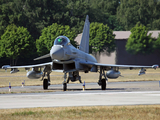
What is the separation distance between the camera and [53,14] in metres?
92.9

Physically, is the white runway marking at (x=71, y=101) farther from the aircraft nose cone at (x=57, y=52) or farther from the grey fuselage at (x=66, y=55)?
the grey fuselage at (x=66, y=55)

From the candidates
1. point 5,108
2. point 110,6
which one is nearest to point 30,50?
point 110,6

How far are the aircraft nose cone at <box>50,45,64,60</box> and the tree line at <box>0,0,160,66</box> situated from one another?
5223cm

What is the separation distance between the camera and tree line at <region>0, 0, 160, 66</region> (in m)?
77.7

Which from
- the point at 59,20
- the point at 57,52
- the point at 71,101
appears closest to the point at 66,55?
the point at 57,52

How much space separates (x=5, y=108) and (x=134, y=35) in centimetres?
7512

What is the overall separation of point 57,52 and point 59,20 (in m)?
72.2

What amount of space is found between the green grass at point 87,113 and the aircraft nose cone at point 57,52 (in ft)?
31.1

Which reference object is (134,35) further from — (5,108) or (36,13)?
(5,108)

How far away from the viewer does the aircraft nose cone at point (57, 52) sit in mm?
22508

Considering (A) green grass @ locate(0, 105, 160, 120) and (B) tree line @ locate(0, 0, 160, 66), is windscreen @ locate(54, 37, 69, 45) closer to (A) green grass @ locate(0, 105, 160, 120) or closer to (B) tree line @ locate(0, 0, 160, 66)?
(A) green grass @ locate(0, 105, 160, 120)

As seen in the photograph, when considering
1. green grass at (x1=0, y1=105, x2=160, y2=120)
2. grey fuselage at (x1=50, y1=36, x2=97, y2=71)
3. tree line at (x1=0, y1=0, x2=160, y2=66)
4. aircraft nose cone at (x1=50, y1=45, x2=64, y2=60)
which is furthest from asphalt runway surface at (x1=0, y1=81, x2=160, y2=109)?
tree line at (x1=0, y1=0, x2=160, y2=66)

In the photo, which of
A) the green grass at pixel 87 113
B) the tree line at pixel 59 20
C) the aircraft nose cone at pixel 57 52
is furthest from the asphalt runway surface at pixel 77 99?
the tree line at pixel 59 20

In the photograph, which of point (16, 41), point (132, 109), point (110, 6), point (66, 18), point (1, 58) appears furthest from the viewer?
point (110, 6)
